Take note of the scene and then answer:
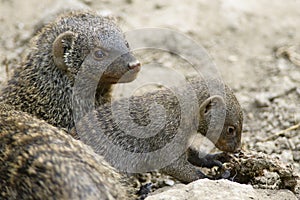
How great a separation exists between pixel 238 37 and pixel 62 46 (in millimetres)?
2474

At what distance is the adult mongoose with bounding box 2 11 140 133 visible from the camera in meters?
4.72

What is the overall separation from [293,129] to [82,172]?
251 centimetres

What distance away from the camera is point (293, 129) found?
17.3 feet

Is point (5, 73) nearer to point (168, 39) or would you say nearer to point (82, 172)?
point (168, 39)

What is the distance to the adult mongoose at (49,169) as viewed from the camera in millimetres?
3299

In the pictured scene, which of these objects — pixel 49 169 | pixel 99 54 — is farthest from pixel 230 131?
pixel 49 169

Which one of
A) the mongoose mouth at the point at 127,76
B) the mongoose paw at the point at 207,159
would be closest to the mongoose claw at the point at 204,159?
the mongoose paw at the point at 207,159

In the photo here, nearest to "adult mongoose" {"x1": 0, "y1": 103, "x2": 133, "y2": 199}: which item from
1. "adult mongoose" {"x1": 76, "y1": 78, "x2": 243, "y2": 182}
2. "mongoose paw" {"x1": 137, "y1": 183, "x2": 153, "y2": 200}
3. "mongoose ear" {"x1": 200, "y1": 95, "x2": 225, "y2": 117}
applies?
"mongoose paw" {"x1": 137, "y1": 183, "x2": 153, "y2": 200}

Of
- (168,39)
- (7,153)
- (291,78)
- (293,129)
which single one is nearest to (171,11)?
(168,39)

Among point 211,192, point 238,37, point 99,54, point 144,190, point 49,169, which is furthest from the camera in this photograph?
point 238,37

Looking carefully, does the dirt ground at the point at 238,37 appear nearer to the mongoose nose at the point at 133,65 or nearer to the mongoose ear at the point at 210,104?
the mongoose ear at the point at 210,104

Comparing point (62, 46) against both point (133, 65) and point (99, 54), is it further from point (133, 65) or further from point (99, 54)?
point (133, 65)

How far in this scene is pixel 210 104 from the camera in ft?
15.3

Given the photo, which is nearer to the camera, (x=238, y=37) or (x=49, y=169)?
(x=49, y=169)
